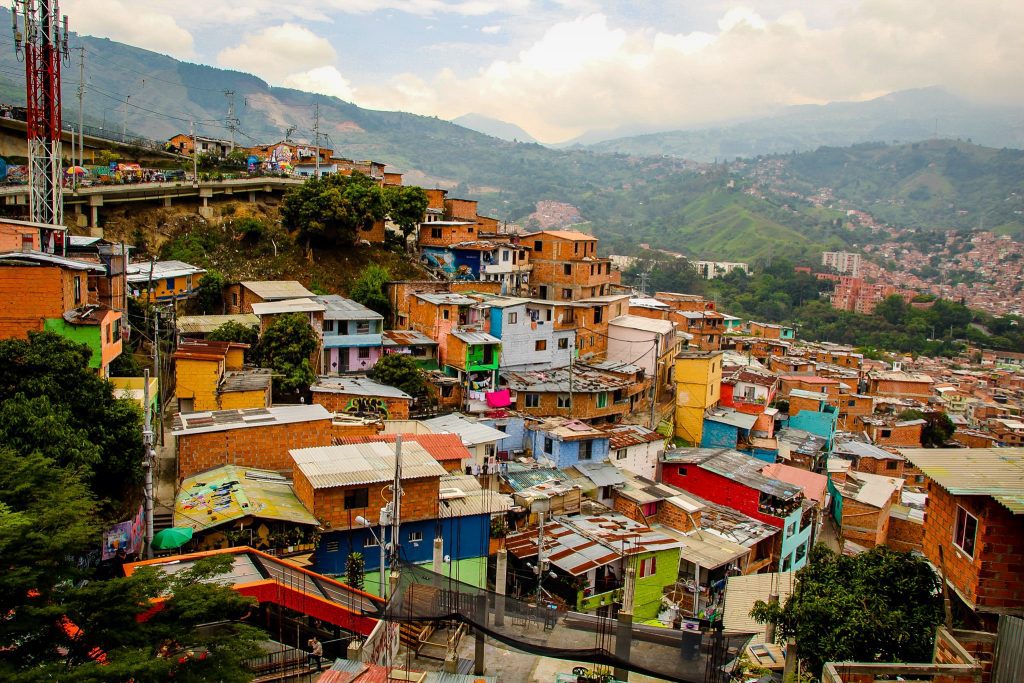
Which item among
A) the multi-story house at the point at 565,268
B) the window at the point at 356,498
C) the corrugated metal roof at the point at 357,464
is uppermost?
the multi-story house at the point at 565,268

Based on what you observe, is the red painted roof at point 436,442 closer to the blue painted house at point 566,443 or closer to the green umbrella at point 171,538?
the blue painted house at point 566,443

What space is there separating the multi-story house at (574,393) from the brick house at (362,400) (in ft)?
16.0

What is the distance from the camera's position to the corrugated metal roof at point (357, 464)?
13.5m

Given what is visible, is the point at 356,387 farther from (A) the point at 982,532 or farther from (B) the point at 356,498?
(A) the point at 982,532

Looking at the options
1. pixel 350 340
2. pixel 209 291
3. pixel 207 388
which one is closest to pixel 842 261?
pixel 350 340

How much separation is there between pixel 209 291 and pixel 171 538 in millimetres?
15740

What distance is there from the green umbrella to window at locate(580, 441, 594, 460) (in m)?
11.8

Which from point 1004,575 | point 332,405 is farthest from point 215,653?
point 332,405

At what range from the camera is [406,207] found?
110ft

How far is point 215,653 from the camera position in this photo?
7836 millimetres

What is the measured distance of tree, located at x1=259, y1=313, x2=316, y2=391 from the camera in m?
20.5

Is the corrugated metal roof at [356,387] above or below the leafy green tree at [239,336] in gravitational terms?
below

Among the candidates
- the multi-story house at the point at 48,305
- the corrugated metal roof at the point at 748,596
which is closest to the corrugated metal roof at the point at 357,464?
the multi-story house at the point at 48,305

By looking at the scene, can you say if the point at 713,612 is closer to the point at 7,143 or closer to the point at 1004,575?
the point at 1004,575
